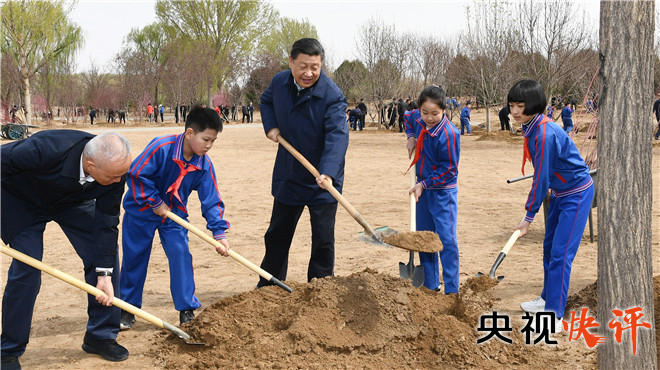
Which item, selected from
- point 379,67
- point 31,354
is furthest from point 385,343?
point 379,67

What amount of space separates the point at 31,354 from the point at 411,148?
10.3 feet

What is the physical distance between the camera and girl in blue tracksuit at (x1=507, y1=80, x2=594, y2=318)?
3889 millimetres

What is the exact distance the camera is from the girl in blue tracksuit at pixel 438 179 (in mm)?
4473

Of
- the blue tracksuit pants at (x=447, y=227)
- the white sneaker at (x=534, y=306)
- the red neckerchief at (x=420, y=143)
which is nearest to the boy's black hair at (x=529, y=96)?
the red neckerchief at (x=420, y=143)

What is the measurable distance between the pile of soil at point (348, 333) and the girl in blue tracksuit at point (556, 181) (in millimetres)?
550

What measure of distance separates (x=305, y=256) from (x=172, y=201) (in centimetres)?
225

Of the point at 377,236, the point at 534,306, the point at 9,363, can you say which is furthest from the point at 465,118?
the point at 9,363

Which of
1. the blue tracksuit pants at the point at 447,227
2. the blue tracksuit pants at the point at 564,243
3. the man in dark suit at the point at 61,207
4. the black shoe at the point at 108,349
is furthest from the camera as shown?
the blue tracksuit pants at the point at 447,227

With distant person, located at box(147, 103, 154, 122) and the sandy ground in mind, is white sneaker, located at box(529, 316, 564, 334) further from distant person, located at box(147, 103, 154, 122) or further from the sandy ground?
distant person, located at box(147, 103, 154, 122)

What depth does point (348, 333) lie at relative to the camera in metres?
3.61

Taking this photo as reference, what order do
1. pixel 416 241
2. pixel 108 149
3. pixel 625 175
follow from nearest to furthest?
pixel 625 175, pixel 108 149, pixel 416 241

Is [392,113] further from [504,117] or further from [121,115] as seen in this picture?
[121,115]

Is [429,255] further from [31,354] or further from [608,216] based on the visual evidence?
[31,354]

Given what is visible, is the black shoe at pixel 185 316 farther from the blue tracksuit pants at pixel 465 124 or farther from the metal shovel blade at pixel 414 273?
the blue tracksuit pants at pixel 465 124
